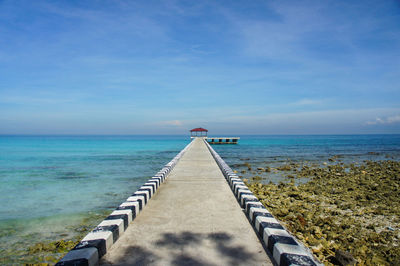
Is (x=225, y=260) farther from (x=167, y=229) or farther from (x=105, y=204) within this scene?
(x=105, y=204)

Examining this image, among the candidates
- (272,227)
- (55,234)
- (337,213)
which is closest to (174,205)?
(272,227)

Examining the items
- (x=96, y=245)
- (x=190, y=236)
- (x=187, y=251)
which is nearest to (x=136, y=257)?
(x=96, y=245)

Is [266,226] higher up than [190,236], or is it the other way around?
[266,226]

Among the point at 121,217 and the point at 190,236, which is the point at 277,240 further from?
the point at 121,217

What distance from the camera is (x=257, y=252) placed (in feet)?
10.6

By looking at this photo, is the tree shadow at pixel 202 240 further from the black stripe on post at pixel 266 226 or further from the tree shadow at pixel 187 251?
the black stripe on post at pixel 266 226

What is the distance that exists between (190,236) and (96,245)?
4.45 ft

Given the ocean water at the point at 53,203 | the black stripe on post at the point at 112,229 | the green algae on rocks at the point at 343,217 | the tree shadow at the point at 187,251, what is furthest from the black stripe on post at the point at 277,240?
the ocean water at the point at 53,203

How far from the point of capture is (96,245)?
9.95 feet

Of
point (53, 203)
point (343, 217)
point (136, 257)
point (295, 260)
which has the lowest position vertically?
point (53, 203)

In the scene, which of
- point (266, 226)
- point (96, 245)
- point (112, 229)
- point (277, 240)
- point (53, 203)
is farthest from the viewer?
point (53, 203)

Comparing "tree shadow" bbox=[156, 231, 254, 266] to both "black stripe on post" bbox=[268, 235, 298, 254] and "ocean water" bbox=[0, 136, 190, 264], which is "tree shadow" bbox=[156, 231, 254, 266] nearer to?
"black stripe on post" bbox=[268, 235, 298, 254]

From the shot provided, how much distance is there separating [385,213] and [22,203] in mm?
11791

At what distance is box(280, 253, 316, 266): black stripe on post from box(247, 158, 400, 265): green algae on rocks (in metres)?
1.74
